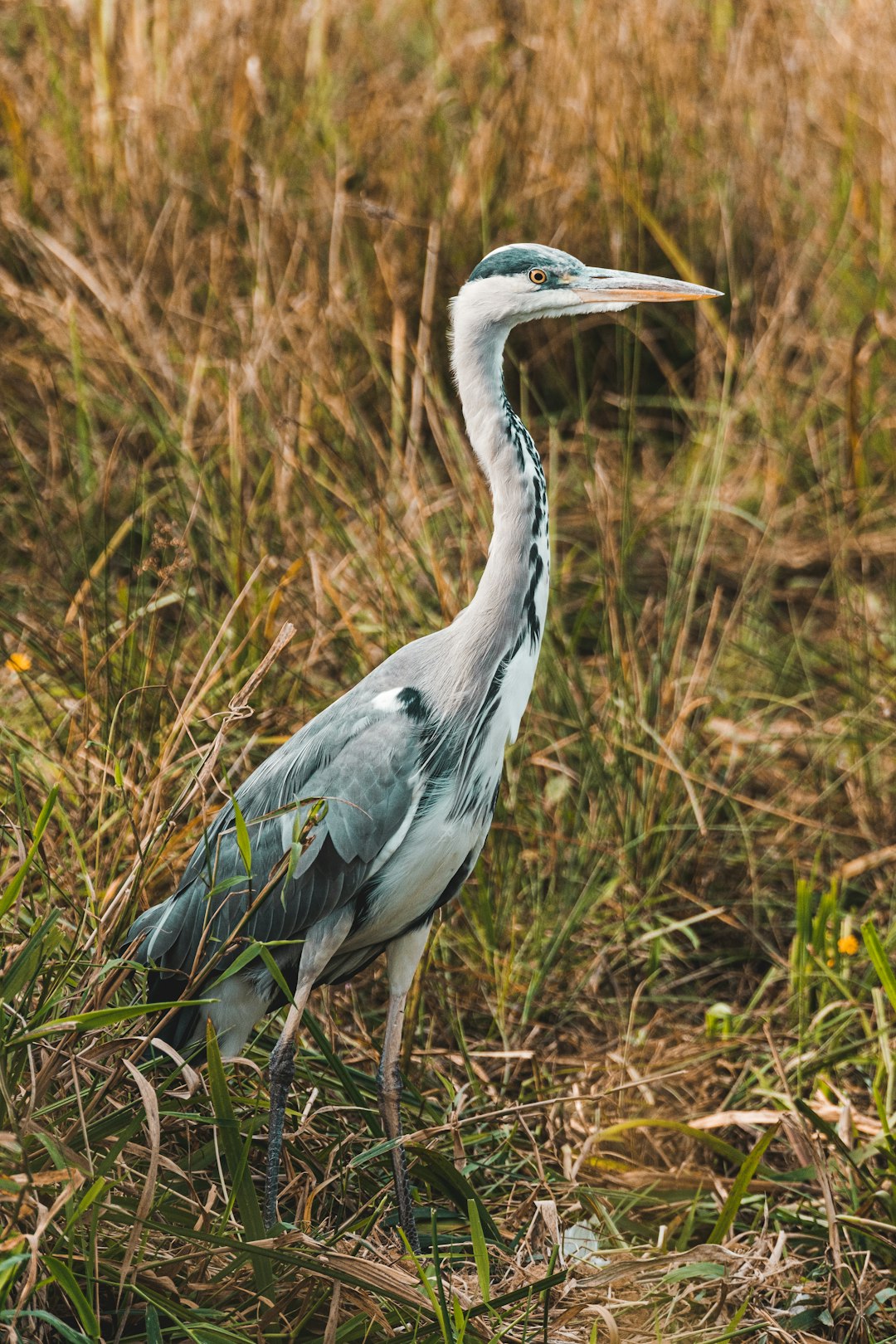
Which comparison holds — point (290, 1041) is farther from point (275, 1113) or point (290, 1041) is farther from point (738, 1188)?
point (738, 1188)

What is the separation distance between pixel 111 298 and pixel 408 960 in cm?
246

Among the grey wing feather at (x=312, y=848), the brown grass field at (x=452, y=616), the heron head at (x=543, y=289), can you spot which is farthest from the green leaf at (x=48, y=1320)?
the heron head at (x=543, y=289)

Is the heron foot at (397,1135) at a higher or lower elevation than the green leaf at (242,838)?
lower

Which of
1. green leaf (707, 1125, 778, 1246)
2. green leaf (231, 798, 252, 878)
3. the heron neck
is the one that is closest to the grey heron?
the heron neck

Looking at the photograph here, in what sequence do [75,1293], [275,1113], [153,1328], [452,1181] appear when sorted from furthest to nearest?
[452,1181], [275,1113], [153,1328], [75,1293]

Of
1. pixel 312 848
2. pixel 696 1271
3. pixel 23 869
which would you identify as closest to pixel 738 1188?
pixel 696 1271

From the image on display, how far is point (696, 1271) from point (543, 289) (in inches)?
69.2

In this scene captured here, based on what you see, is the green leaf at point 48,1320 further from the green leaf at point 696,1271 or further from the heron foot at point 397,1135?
the green leaf at point 696,1271

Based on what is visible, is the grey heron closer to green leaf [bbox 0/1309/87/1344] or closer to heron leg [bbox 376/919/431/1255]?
heron leg [bbox 376/919/431/1255]

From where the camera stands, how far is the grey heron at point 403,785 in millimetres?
2639

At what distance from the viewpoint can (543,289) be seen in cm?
279

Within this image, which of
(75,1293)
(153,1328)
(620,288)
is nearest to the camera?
(75,1293)

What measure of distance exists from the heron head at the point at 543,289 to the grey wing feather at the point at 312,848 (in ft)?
2.63

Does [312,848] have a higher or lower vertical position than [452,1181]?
higher
